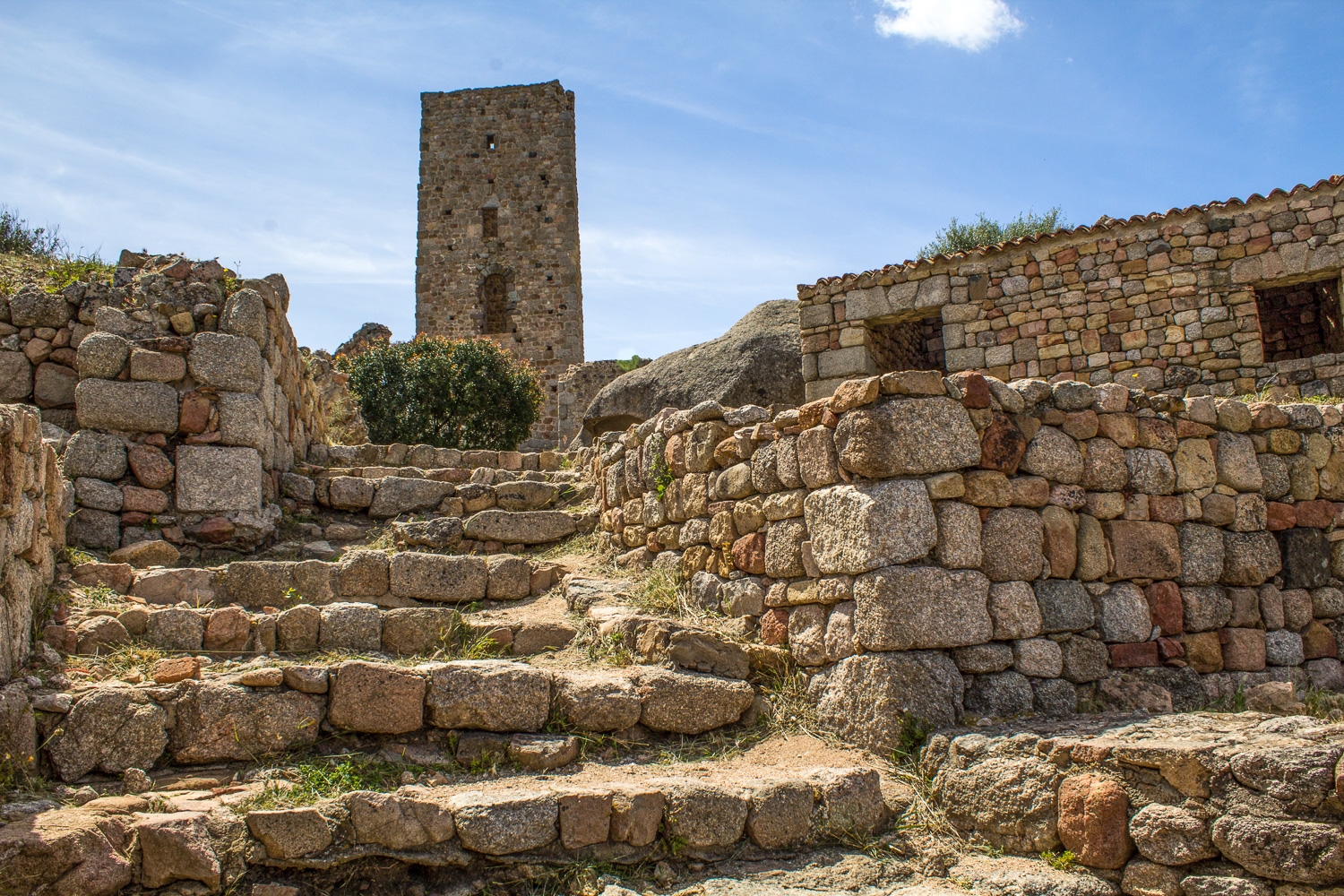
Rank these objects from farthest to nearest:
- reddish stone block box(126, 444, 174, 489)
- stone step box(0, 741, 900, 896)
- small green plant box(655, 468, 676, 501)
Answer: reddish stone block box(126, 444, 174, 489)
small green plant box(655, 468, 676, 501)
stone step box(0, 741, 900, 896)

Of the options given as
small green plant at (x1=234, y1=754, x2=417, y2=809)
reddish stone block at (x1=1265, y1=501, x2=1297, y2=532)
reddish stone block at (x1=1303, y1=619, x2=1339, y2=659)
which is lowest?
small green plant at (x1=234, y1=754, x2=417, y2=809)

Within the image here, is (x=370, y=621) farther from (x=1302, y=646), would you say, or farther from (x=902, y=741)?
(x=1302, y=646)

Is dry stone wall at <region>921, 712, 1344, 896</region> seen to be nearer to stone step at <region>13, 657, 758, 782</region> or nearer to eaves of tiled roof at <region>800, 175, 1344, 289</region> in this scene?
stone step at <region>13, 657, 758, 782</region>

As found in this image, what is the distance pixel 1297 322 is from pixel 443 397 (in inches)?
439

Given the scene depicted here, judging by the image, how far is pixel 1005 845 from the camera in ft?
12.7

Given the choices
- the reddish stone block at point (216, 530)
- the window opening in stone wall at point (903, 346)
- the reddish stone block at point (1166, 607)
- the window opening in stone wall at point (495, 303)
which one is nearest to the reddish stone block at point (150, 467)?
the reddish stone block at point (216, 530)

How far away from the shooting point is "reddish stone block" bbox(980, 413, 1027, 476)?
462 cm

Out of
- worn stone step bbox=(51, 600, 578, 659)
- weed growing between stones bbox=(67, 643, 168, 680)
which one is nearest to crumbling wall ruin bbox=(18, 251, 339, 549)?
worn stone step bbox=(51, 600, 578, 659)

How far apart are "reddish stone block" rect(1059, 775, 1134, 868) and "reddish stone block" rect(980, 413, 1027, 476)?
1.52 m

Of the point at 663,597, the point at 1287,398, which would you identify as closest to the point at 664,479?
the point at 663,597

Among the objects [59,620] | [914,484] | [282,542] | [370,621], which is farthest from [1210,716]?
[282,542]

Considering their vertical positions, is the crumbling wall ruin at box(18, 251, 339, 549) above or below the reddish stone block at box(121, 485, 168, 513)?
above

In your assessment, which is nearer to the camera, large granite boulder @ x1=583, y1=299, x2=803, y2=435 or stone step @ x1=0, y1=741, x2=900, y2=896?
stone step @ x1=0, y1=741, x2=900, y2=896

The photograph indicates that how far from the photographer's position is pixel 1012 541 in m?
4.60
